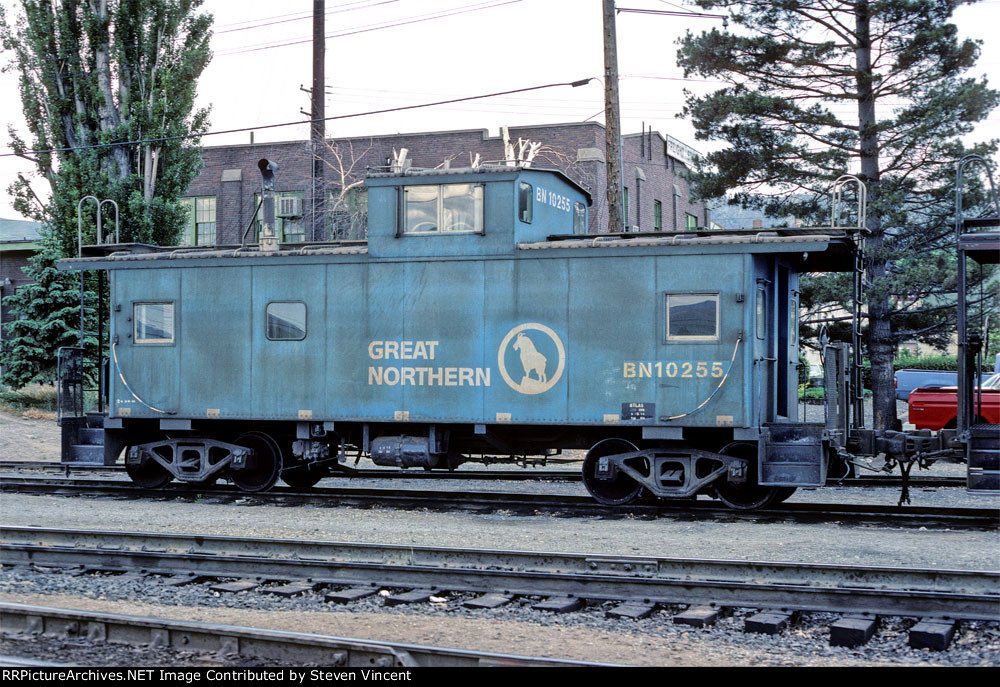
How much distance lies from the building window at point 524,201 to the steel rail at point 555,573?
5.72 metres

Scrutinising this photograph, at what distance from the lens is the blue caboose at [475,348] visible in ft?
42.6

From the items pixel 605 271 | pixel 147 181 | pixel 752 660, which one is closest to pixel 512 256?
pixel 605 271

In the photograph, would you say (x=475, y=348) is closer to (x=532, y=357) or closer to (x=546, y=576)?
(x=532, y=357)

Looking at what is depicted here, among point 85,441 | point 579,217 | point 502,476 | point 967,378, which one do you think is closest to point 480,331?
point 579,217

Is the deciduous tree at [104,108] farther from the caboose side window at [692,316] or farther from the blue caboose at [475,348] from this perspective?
the caboose side window at [692,316]

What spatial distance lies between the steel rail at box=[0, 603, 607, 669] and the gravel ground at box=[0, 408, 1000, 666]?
0.34m

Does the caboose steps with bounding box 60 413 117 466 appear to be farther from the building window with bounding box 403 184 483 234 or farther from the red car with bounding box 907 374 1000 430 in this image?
the red car with bounding box 907 374 1000 430

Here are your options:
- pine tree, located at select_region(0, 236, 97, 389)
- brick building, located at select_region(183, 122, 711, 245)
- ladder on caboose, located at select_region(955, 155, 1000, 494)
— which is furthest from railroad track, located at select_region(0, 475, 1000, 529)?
→ brick building, located at select_region(183, 122, 711, 245)

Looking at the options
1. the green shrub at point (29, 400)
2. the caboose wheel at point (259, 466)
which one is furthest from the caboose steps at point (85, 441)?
the green shrub at point (29, 400)

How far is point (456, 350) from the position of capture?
1383 centimetres

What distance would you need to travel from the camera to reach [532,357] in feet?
44.5

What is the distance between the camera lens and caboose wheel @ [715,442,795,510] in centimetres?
1309

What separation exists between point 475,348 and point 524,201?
83.5 inches

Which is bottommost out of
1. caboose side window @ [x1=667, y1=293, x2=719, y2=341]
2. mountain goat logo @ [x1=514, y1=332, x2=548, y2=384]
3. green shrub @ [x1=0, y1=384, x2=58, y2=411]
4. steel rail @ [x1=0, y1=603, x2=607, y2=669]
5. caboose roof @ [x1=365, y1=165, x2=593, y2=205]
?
steel rail @ [x1=0, y1=603, x2=607, y2=669]
